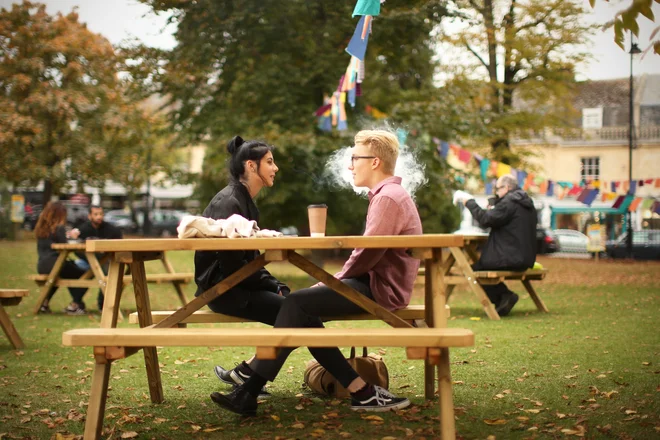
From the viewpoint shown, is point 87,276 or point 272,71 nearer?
point 87,276

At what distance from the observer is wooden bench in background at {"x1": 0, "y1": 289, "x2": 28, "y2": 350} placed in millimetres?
6560

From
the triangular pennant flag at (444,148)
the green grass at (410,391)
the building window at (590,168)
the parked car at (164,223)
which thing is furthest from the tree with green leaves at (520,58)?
the parked car at (164,223)

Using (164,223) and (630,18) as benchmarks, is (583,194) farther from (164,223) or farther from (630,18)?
(164,223)

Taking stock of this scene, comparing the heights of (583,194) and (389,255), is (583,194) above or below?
above

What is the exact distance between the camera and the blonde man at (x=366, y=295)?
12.8ft

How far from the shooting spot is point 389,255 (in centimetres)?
404

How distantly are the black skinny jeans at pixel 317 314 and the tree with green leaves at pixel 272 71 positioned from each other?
8534mm

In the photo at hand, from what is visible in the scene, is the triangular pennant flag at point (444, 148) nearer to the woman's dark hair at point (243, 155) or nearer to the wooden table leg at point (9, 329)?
the wooden table leg at point (9, 329)

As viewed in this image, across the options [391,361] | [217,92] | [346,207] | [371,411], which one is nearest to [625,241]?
[346,207]

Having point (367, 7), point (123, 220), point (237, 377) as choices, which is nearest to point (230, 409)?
point (237, 377)

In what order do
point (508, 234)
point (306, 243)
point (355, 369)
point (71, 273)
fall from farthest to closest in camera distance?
point (71, 273) → point (508, 234) → point (355, 369) → point (306, 243)

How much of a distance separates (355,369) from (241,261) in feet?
3.32

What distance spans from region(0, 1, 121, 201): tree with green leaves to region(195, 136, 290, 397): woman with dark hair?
20170 millimetres

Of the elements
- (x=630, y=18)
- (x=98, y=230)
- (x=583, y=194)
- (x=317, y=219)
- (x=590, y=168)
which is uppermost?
(x=590, y=168)
